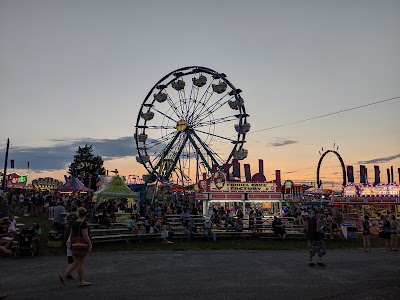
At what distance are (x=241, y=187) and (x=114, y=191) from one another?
810 centimetres

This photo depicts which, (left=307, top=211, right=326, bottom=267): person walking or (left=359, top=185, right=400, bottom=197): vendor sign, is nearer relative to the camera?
(left=307, top=211, right=326, bottom=267): person walking

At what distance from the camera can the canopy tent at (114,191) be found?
2251 cm

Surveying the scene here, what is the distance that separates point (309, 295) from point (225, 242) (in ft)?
34.5

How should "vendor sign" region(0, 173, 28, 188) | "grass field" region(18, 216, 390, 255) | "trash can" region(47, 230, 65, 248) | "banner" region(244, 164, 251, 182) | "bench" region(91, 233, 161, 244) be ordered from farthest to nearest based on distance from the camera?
"vendor sign" region(0, 173, 28, 188) → "banner" region(244, 164, 251, 182) → "bench" region(91, 233, 161, 244) → "grass field" region(18, 216, 390, 255) → "trash can" region(47, 230, 65, 248)

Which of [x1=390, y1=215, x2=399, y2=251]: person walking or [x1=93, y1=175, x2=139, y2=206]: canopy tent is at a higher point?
[x1=93, y1=175, x2=139, y2=206]: canopy tent

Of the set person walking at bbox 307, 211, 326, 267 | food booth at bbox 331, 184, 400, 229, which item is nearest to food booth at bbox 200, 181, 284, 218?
food booth at bbox 331, 184, 400, 229

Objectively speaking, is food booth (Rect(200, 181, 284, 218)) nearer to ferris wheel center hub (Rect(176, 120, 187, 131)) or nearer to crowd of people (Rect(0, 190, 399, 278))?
crowd of people (Rect(0, 190, 399, 278))

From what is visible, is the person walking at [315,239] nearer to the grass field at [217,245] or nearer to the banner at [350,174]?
the grass field at [217,245]

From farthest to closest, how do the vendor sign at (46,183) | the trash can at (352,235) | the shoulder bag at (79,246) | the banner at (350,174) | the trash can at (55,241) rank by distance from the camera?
the vendor sign at (46,183) < the banner at (350,174) < the trash can at (352,235) < the trash can at (55,241) < the shoulder bag at (79,246)

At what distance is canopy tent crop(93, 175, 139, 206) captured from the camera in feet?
73.9

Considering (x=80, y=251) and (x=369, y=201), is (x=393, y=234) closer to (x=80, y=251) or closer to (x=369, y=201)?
(x=80, y=251)

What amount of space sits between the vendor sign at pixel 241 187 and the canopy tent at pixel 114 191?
508cm

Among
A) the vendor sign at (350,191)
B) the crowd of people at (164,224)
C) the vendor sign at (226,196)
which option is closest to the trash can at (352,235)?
the crowd of people at (164,224)

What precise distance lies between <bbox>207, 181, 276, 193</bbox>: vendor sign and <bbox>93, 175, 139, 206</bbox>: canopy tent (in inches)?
200
